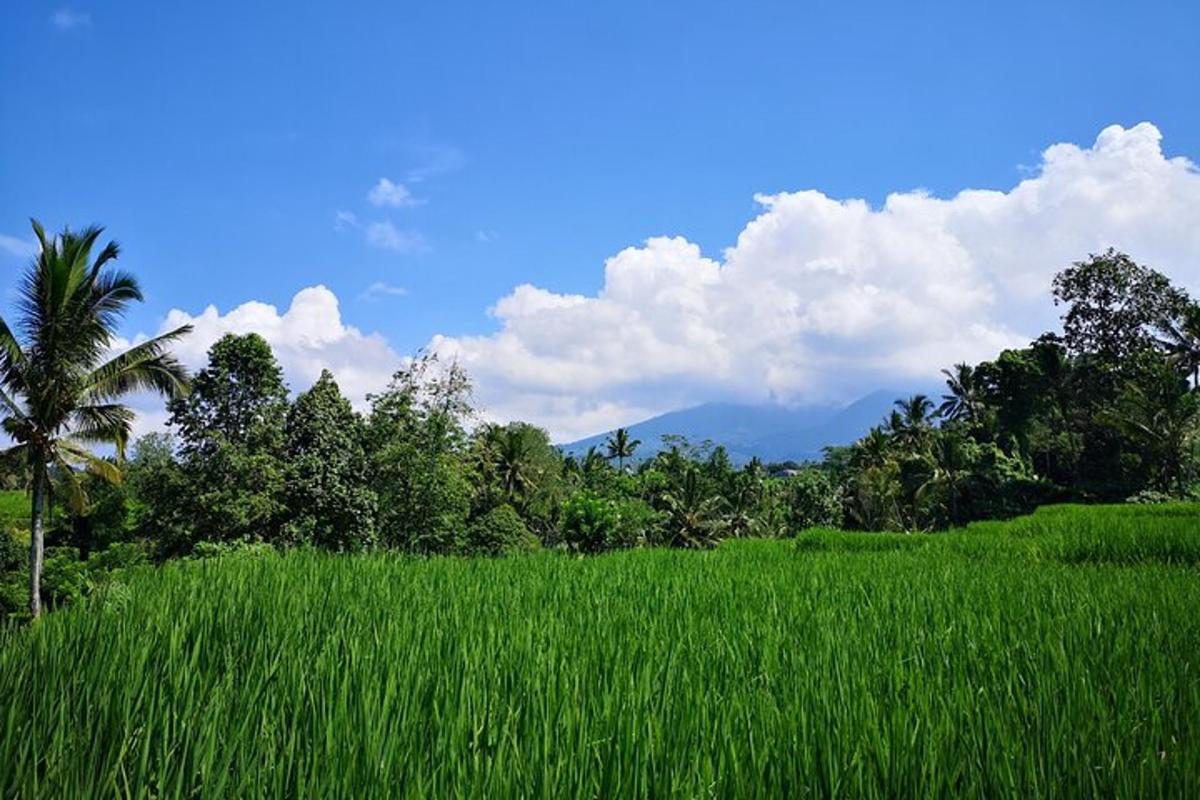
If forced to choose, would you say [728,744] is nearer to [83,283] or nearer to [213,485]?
[83,283]

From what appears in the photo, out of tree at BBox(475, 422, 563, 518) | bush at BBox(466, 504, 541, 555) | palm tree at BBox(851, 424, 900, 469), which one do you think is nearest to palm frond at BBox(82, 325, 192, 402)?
bush at BBox(466, 504, 541, 555)

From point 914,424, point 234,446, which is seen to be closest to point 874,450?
point 914,424

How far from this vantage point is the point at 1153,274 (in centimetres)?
2925

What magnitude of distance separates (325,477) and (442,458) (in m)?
3.24

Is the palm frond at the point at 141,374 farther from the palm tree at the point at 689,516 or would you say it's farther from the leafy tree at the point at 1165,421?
the leafy tree at the point at 1165,421

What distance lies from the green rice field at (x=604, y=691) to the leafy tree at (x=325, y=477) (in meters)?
13.3

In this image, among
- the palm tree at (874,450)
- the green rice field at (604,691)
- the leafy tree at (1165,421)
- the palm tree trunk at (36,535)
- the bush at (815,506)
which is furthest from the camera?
the palm tree at (874,450)

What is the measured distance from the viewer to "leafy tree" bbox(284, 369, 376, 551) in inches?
711

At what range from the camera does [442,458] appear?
20.1m

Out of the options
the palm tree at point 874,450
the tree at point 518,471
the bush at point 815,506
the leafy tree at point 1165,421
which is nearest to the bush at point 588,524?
the tree at point 518,471

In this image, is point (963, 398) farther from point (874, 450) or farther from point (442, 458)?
point (442, 458)

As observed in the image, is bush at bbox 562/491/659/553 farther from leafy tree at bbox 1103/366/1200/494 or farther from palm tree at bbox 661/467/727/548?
leafy tree at bbox 1103/366/1200/494

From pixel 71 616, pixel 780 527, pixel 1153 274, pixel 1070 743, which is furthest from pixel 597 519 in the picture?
pixel 1153 274

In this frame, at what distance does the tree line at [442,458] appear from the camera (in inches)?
595
